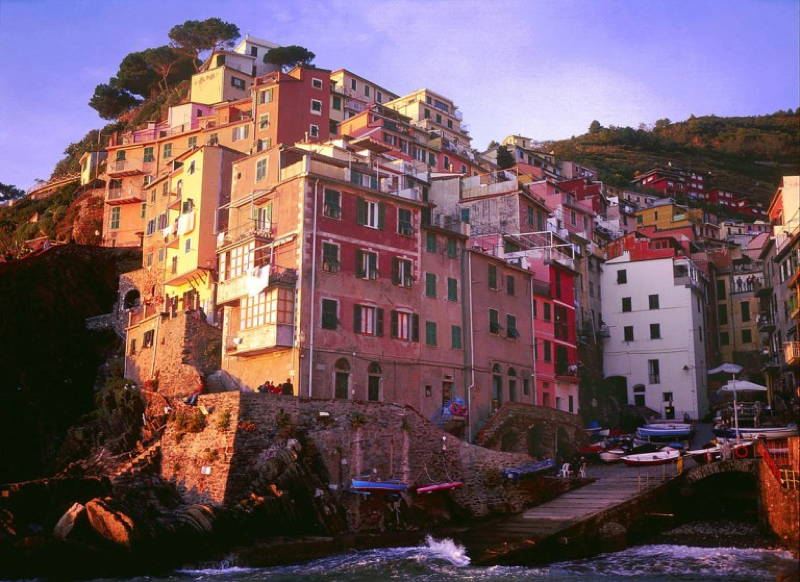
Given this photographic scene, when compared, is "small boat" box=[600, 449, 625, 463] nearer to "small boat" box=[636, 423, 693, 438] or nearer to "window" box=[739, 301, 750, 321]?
"small boat" box=[636, 423, 693, 438]

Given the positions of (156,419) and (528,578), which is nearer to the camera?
(528,578)

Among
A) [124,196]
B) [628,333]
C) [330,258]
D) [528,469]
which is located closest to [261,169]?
[330,258]

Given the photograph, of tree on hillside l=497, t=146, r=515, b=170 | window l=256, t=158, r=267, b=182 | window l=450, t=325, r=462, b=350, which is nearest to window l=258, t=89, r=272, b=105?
window l=256, t=158, r=267, b=182

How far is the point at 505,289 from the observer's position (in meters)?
53.1

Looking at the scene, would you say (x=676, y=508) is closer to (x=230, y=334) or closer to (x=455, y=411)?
(x=455, y=411)

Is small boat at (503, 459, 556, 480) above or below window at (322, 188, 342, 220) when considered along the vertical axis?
below

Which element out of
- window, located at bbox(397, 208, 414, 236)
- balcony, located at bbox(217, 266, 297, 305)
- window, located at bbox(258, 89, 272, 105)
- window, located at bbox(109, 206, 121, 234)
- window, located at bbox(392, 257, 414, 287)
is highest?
window, located at bbox(258, 89, 272, 105)

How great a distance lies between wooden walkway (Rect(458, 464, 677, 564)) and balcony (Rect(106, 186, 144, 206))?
152 feet

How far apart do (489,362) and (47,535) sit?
25975 millimetres

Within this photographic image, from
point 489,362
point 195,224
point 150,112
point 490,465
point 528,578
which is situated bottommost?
point 528,578

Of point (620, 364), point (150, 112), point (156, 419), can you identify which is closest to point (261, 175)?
point (156, 419)

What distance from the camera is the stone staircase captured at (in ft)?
125

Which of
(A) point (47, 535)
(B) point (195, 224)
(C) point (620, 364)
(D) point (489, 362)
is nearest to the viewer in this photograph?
(A) point (47, 535)

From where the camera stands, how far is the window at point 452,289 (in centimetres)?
4916
